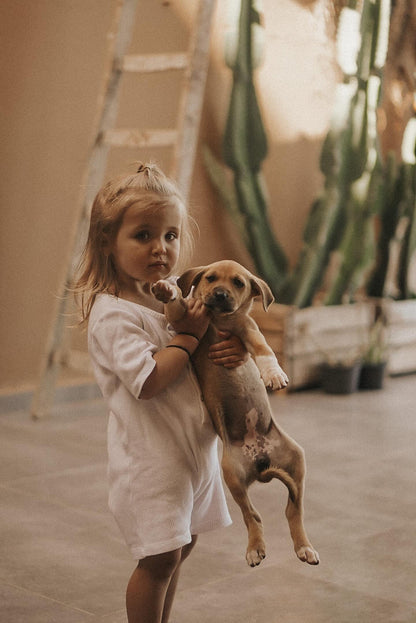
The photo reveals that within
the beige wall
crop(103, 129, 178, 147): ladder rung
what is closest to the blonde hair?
crop(103, 129, 178, 147): ladder rung

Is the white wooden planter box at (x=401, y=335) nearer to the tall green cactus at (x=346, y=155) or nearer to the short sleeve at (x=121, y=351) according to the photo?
the tall green cactus at (x=346, y=155)

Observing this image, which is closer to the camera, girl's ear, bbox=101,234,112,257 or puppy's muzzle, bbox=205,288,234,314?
puppy's muzzle, bbox=205,288,234,314

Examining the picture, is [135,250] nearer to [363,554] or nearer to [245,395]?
[245,395]

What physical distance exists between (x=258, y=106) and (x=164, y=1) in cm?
72

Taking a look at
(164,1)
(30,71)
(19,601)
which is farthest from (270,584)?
(164,1)

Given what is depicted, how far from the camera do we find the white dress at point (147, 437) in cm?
160

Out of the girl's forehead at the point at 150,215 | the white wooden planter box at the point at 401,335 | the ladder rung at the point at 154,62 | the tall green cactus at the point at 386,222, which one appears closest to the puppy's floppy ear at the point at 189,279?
the girl's forehead at the point at 150,215

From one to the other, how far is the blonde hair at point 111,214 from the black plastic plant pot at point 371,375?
3.56 meters

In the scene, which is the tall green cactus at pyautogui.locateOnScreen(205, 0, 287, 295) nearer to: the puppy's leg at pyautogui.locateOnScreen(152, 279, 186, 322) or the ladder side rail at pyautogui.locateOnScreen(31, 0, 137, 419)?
the ladder side rail at pyautogui.locateOnScreen(31, 0, 137, 419)

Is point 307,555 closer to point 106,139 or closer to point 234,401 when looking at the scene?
point 234,401

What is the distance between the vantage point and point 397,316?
5.64 meters

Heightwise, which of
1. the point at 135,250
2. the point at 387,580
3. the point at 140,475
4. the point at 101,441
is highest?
the point at 135,250

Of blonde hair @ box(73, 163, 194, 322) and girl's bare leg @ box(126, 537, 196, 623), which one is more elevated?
blonde hair @ box(73, 163, 194, 322)

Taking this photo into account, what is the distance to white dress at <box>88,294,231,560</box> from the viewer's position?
5.25 feet
